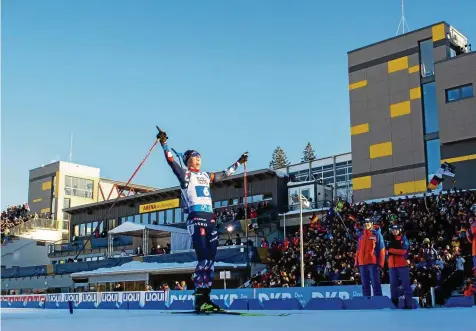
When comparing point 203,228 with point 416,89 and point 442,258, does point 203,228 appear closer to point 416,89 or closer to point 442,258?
point 442,258

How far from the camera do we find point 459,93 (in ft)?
117

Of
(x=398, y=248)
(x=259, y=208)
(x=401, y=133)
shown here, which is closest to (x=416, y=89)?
(x=401, y=133)

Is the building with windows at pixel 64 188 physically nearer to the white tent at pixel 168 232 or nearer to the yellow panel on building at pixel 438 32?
A: the white tent at pixel 168 232

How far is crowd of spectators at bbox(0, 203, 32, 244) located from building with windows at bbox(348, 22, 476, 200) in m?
37.1

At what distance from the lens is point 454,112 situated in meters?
35.4

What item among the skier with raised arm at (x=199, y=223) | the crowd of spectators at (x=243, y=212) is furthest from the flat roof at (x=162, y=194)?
the skier with raised arm at (x=199, y=223)

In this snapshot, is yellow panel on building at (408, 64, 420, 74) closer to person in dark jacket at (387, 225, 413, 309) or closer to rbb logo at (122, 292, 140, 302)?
rbb logo at (122, 292, 140, 302)

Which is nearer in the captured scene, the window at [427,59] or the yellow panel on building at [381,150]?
the window at [427,59]

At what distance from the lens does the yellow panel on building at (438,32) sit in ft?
124

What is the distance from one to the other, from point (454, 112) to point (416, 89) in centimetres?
392

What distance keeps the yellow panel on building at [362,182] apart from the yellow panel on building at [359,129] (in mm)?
3221

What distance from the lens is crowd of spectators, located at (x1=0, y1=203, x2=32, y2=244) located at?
5966 centimetres

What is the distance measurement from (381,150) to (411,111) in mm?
3257

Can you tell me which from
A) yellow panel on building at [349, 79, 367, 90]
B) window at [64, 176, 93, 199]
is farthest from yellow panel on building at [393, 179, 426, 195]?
window at [64, 176, 93, 199]
